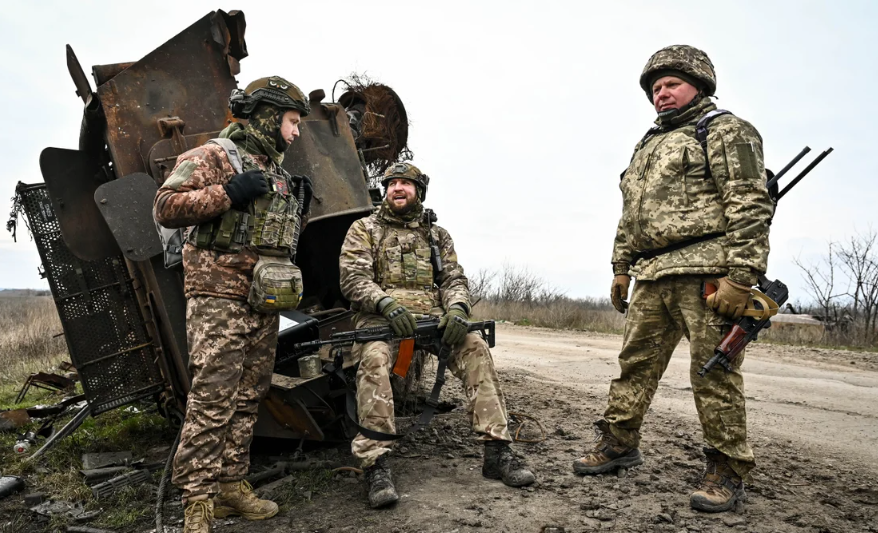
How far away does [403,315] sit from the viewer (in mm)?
3697

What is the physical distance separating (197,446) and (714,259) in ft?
8.63

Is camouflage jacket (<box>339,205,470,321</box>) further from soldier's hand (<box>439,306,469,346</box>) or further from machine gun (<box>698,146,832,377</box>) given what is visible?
machine gun (<box>698,146,832,377</box>)

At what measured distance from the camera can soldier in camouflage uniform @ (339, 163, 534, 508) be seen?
3523mm

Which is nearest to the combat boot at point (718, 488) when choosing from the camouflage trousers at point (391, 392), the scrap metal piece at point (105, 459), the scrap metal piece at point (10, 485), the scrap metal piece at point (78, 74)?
the camouflage trousers at point (391, 392)

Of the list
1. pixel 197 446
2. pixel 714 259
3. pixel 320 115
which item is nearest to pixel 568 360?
pixel 320 115

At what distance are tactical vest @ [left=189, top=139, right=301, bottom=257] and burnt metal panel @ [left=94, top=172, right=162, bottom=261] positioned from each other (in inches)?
29.7

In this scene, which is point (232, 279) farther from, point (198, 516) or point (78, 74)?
point (78, 74)

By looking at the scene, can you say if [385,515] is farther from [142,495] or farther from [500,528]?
[142,495]

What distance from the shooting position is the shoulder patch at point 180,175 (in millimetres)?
3035

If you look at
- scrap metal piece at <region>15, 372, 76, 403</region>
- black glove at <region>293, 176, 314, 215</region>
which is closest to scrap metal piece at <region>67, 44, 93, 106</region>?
black glove at <region>293, 176, 314, 215</region>

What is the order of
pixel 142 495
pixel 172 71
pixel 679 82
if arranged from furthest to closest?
pixel 172 71, pixel 142 495, pixel 679 82

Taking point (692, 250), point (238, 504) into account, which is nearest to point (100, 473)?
point (238, 504)

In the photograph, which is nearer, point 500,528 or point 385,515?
point 500,528

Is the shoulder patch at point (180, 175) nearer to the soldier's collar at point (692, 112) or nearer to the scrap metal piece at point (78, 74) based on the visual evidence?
the scrap metal piece at point (78, 74)
